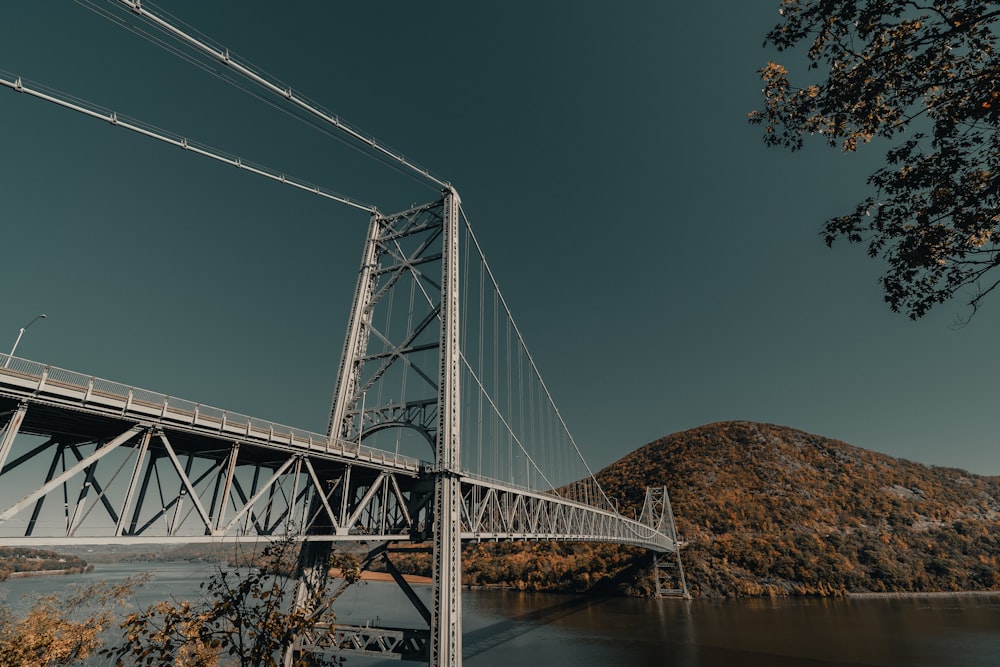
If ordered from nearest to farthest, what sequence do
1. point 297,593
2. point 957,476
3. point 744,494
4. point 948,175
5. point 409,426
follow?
point 948,175, point 297,593, point 409,426, point 744,494, point 957,476

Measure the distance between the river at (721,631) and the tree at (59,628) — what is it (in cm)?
1209

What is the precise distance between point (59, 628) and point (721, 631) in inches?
1975

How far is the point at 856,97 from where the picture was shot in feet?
23.3

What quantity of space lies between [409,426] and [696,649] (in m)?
32.8

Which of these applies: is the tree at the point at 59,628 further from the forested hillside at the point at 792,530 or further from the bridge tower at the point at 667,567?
the forested hillside at the point at 792,530

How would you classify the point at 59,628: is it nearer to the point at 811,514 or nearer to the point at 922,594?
the point at 922,594

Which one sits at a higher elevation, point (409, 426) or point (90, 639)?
point (409, 426)

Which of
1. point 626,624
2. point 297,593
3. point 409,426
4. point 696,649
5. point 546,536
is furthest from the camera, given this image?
point 626,624

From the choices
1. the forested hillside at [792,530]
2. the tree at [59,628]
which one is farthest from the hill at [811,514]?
the tree at [59,628]

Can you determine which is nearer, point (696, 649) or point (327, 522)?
point (327, 522)

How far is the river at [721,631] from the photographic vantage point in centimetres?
3300

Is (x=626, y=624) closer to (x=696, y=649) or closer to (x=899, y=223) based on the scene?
(x=696, y=649)

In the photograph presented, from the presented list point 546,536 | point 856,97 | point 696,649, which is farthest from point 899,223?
point 696,649

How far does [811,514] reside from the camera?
87.1 m
